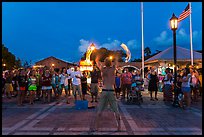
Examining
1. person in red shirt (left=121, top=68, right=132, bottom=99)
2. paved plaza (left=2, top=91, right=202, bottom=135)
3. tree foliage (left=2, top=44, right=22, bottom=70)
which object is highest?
tree foliage (left=2, top=44, right=22, bottom=70)

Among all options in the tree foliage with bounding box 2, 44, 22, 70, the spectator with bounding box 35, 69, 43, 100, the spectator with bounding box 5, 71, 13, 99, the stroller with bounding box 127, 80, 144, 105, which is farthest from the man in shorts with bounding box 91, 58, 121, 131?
the tree foliage with bounding box 2, 44, 22, 70

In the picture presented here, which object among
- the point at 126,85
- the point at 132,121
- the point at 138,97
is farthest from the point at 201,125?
the point at 126,85

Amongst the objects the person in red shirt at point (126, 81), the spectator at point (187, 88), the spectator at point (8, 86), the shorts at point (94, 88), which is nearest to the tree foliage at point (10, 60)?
the spectator at point (8, 86)

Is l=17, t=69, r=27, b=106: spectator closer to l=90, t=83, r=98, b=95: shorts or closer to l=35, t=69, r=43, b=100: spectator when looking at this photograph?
l=35, t=69, r=43, b=100: spectator

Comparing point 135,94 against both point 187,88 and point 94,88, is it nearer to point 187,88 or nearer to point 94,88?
point 94,88

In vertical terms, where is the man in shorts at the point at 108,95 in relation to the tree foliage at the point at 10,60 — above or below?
below

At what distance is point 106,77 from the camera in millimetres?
7484

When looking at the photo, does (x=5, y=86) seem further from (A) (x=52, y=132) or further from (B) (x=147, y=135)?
(B) (x=147, y=135)

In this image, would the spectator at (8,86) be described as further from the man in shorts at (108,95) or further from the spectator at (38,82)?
the man in shorts at (108,95)

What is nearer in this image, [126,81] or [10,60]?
[126,81]

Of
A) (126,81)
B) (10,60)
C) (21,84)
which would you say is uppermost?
(10,60)

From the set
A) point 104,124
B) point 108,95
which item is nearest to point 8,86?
point 104,124

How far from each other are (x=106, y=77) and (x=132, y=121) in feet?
6.87

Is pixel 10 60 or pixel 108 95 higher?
pixel 10 60
